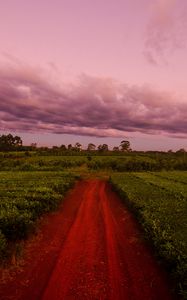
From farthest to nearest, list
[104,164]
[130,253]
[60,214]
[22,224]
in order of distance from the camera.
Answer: [104,164] → [60,214] → [22,224] → [130,253]

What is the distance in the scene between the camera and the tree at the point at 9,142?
143 metres

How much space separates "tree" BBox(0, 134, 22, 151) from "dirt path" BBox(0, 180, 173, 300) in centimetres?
12649

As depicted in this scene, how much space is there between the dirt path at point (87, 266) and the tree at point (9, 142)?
415 ft

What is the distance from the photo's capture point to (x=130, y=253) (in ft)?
51.1

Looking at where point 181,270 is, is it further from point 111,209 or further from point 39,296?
point 111,209

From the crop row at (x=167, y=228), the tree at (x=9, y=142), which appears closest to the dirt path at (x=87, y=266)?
the crop row at (x=167, y=228)

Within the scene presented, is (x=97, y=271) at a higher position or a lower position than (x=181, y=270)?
lower

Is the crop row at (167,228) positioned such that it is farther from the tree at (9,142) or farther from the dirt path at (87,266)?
the tree at (9,142)

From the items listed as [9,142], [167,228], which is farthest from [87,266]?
[9,142]

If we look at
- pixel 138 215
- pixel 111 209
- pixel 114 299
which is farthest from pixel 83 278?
pixel 111 209

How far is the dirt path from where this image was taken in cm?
1132

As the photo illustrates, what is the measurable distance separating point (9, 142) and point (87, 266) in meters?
144

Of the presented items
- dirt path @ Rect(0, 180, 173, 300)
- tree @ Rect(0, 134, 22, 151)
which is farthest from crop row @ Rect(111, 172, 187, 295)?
tree @ Rect(0, 134, 22, 151)

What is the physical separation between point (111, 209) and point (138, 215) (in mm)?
5323
